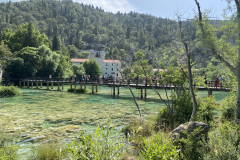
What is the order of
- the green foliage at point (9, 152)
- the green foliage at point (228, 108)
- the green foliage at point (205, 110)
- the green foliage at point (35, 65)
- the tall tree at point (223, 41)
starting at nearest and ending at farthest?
the green foliage at point (9, 152) < the tall tree at point (223, 41) < the green foliage at point (205, 110) < the green foliage at point (228, 108) < the green foliage at point (35, 65)

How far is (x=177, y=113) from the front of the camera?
12859 mm

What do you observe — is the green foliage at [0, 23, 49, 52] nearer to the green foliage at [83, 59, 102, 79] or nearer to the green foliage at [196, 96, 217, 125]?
the green foliage at [83, 59, 102, 79]

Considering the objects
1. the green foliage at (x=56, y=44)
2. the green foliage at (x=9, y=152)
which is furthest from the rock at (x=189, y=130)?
the green foliage at (x=56, y=44)

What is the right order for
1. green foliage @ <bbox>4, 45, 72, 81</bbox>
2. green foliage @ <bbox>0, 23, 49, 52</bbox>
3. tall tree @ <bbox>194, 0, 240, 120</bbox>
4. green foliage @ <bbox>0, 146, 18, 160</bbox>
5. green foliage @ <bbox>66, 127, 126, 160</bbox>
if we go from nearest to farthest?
green foliage @ <bbox>66, 127, 126, 160</bbox>, green foliage @ <bbox>0, 146, 18, 160</bbox>, tall tree @ <bbox>194, 0, 240, 120</bbox>, green foliage @ <bbox>4, 45, 72, 81</bbox>, green foliage @ <bbox>0, 23, 49, 52</bbox>

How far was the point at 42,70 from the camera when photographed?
63.8 metres

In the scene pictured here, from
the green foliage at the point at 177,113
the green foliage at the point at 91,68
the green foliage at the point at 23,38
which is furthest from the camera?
the green foliage at the point at 91,68

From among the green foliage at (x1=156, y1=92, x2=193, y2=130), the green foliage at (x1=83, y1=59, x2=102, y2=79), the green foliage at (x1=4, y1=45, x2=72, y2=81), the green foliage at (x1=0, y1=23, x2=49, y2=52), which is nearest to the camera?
the green foliage at (x1=156, y1=92, x2=193, y2=130)

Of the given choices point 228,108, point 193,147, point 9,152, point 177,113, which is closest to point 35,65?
point 177,113

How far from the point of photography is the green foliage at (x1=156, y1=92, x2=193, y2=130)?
12359 millimetres

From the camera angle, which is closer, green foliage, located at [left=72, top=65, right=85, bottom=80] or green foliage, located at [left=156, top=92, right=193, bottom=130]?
green foliage, located at [left=156, top=92, right=193, bottom=130]

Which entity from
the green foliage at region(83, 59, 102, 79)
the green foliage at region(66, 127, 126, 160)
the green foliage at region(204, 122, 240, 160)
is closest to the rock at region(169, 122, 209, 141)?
the green foliage at region(204, 122, 240, 160)

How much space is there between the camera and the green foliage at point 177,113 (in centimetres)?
1236

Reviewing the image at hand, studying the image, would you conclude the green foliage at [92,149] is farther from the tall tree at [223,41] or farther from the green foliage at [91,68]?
the green foliage at [91,68]

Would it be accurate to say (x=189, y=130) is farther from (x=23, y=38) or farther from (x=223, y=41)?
(x=23, y=38)
